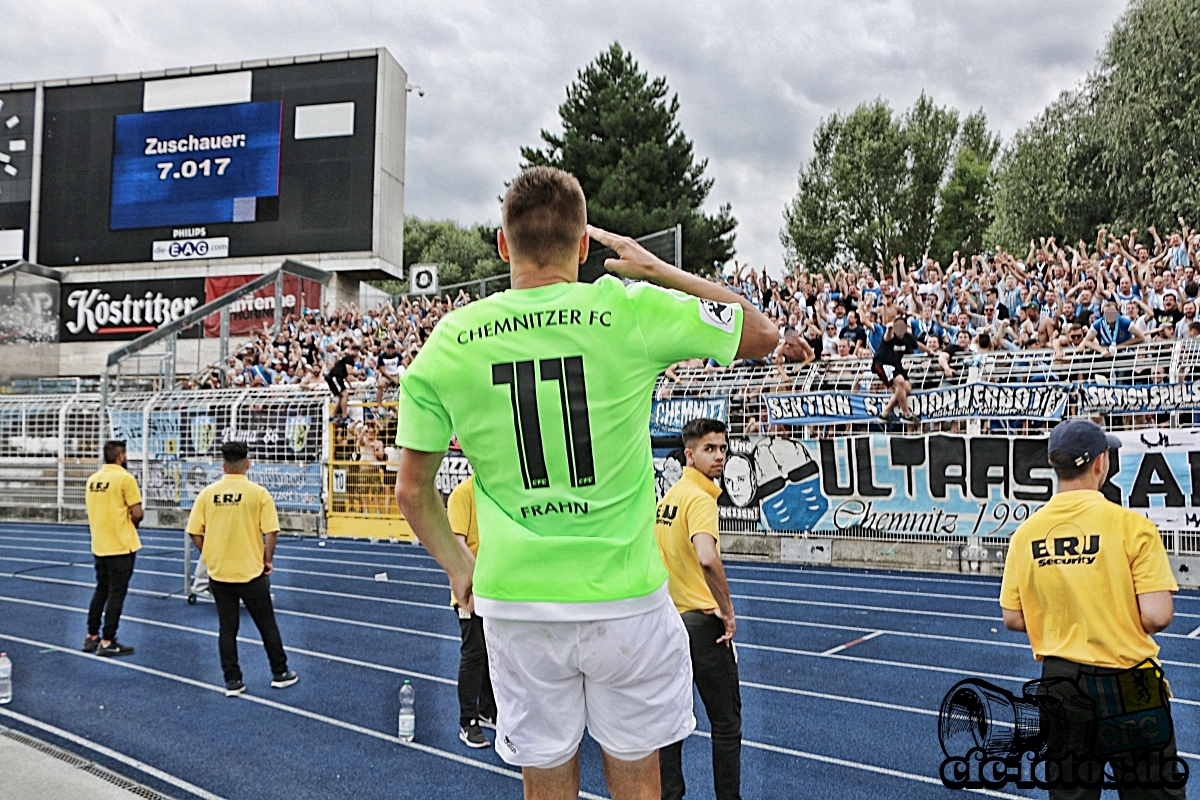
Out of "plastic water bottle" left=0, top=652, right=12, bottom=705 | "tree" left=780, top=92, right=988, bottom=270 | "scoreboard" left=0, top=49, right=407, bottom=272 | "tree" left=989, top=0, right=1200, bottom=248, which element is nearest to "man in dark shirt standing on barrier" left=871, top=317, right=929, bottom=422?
"plastic water bottle" left=0, top=652, right=12, bottom=705

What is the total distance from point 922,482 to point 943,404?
3.56 ft

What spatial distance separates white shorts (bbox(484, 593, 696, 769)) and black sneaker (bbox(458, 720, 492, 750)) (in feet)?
13.1

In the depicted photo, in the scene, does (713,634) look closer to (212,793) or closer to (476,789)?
(476,789)

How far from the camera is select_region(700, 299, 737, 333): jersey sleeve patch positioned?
219cm

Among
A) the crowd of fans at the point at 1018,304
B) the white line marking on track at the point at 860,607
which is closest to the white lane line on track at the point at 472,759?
the white line marking on track at the point at 860,607

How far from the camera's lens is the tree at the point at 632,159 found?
37000mm

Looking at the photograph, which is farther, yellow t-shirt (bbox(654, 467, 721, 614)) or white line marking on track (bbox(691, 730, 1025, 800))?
white line marking on track (bbox(691, 730, 1025, 800))

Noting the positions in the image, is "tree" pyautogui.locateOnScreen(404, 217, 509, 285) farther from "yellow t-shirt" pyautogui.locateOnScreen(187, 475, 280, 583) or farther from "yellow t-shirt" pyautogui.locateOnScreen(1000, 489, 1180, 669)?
"yellow t-shirt" pyautogui.locateOnScreen(1000, 489, 1180, 669)

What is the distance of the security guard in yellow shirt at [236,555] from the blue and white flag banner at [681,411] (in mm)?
7764

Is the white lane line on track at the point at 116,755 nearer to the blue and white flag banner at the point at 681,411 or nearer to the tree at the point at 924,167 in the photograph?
the blue and white flag banner at the point at 681,411

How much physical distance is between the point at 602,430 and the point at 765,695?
219 inches

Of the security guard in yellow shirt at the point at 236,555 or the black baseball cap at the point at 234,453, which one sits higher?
the black baseball cap at the point at 234,453

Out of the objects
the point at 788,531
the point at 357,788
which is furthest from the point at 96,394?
the point at 357,788

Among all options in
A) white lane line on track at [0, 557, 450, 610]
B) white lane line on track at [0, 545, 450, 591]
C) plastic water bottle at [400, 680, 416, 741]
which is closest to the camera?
plastic water bottle at [400, 680, 416, 741]
